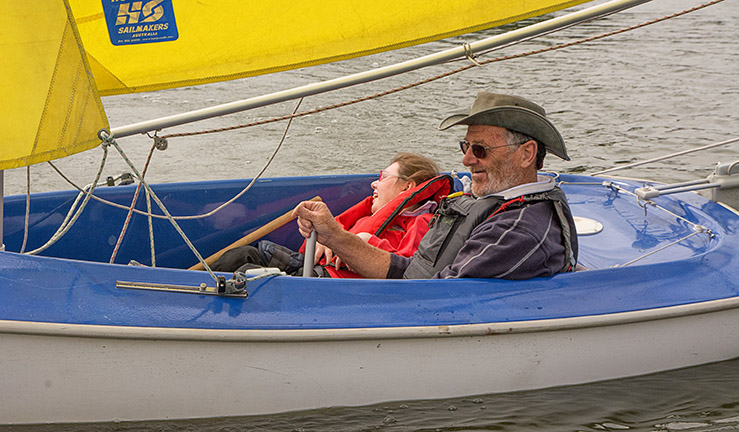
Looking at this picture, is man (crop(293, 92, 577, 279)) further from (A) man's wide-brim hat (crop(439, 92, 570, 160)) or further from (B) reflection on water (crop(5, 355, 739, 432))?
(B) reflection on water (crop(5, 355, 739, 432))

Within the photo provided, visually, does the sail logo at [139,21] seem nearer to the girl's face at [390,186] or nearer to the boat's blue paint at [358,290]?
the boat's blue paint at [358,290]

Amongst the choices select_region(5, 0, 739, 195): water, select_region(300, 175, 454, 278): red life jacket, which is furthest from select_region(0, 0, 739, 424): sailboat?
select_region(5, 0, 739, 195): water

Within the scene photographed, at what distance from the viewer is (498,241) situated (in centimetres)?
278

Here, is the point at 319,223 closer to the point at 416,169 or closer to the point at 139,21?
the point at 416,169

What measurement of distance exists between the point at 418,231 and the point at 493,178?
453 mm

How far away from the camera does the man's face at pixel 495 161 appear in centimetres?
296

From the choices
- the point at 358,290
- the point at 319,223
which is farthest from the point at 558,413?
the point at 319,223

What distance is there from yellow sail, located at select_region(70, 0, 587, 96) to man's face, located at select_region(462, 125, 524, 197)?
1.22ft

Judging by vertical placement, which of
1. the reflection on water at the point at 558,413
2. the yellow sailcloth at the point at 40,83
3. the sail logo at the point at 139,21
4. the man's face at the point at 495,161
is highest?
the sail logo at the point at 139,21

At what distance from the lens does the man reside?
282 cm

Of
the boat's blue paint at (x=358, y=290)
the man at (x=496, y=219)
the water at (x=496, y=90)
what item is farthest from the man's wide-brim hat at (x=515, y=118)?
the water at (x=496, y=90)

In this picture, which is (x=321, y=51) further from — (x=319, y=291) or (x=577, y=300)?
(x=577, y=300)

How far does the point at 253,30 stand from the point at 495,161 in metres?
0.97

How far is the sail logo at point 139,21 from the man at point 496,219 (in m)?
0.76
